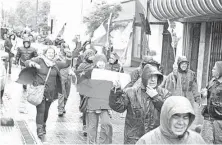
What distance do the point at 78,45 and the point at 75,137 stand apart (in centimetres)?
1045

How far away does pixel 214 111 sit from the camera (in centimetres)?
749

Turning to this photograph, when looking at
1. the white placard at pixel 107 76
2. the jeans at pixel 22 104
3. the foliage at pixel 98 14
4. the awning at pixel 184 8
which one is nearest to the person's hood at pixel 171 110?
the white placard at pixel 107 76

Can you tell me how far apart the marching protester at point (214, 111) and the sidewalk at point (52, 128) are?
2.11 meters

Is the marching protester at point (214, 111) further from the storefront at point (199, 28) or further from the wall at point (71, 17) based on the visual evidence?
the wall at point (71, 17)

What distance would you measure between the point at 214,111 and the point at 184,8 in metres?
8.37

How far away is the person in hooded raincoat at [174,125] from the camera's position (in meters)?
4.07

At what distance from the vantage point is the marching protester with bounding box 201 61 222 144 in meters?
7.48

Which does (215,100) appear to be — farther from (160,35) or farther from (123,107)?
(160,35)

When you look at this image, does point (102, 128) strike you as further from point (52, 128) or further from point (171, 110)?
point (171, 110)

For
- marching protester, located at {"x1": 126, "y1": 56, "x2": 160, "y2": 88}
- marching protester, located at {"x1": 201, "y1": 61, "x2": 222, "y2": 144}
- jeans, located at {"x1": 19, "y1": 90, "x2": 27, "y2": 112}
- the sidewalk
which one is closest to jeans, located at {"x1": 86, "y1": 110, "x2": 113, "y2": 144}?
marching protester, located at {"x1": 126, "y1": 56, "x2": 160, "y2": 88}

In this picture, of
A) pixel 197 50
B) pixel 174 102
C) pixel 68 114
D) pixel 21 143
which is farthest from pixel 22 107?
pixel 174 102

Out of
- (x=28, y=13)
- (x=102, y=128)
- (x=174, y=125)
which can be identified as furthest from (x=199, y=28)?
(x=28, y=13)

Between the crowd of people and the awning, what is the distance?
3.39 meters

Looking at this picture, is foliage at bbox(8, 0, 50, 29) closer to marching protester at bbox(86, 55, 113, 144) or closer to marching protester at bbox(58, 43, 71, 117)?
marching protester at bbox(58, 43, 71, 117)
